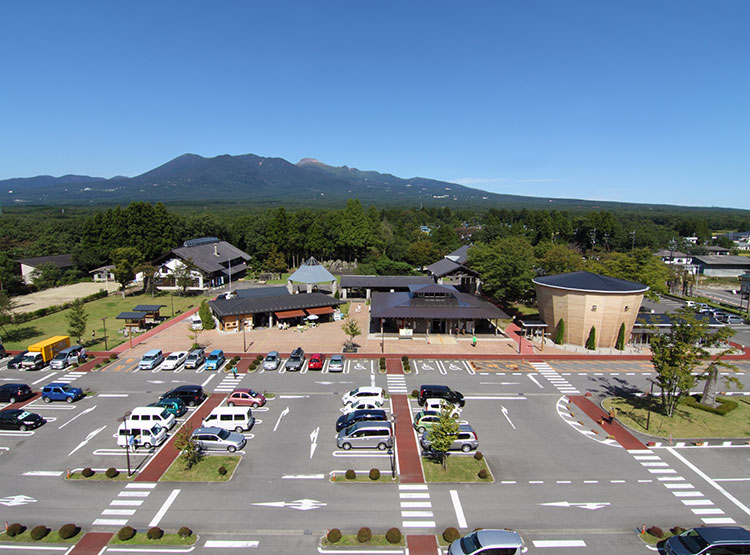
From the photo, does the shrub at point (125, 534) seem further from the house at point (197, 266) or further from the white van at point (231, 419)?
the house at point (197, 266)

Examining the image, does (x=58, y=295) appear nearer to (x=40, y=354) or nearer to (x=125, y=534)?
(x=40, y=354)

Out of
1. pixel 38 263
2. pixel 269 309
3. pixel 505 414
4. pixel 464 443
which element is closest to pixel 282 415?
pixel 464 443

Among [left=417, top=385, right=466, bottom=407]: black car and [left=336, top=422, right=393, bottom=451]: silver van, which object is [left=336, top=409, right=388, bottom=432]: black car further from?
[left=417, top=385, right=466, bottom=407]: black car

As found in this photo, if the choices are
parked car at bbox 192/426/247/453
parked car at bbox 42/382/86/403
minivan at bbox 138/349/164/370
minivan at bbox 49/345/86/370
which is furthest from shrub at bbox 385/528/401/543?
minivan at bbox 49/345/86/370

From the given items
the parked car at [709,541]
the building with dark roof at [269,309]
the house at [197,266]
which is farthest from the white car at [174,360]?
the parked car at [709,541]

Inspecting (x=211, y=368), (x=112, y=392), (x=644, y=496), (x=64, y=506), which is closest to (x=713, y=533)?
(x=644, y=496)
